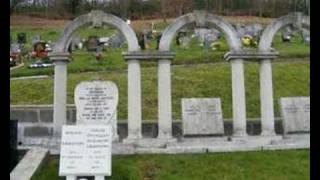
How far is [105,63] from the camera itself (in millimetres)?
24922

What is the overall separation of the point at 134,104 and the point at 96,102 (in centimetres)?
134

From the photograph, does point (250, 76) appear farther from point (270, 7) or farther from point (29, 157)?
point (270, 7)

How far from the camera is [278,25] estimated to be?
14.6 meters

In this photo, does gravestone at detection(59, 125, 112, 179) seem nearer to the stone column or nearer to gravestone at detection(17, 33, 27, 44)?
the stone column

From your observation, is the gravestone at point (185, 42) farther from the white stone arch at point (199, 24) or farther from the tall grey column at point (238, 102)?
the tall grey column at point (238, 102)

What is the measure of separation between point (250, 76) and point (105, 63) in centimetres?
619

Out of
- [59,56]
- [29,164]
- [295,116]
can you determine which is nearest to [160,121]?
[59,56]

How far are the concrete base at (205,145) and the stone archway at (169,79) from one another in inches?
14.7

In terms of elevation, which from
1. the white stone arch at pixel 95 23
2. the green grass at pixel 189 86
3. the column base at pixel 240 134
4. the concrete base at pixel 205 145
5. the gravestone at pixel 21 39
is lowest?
the concrete base at pixel 205 145

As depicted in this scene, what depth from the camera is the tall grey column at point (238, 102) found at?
14.0 metres

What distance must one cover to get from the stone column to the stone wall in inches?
39.7

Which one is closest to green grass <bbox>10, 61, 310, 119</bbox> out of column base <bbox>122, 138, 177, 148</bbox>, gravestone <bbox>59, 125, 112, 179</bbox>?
column base <bbox>122, 138, 177, 148</bbox>

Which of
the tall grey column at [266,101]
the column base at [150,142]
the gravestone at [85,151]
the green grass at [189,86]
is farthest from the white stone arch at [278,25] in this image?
the gravestone at [85,151]
